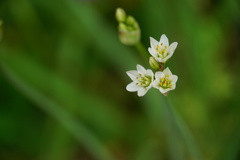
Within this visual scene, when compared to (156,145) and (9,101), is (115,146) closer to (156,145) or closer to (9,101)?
(156,145)

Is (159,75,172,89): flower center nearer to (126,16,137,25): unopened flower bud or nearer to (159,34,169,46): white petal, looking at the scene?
(159,34,169,46): white petal

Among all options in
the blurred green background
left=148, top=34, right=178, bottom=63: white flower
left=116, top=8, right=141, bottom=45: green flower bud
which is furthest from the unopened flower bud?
the blurred green background

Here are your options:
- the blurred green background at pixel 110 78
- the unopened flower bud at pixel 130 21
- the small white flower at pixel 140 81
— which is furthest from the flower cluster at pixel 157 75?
the blurred green background at pixel 110 78

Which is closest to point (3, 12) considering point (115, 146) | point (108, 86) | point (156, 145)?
point (108, 86)

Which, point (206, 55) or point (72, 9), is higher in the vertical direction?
point (72, 9)

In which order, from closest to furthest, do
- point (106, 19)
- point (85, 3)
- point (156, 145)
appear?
point (156, 145), point (85, 3), point (106, 19)

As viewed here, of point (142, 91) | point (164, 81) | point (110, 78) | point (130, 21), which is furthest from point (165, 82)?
point (110, 78)

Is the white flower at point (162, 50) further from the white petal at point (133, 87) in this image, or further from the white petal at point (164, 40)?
the white petal at point (133, 87)

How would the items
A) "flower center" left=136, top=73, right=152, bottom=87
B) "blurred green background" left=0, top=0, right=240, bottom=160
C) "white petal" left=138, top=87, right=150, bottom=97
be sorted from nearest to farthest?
"white petal" left=138, top=87, right=150, bottom=97 < "flower center" left=136, top=73, right=152, bottom=87 < "blurred green background" left=0, top=0, right=240, bottom=160

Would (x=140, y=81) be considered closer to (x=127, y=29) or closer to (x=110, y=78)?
(x=127, y=29)
